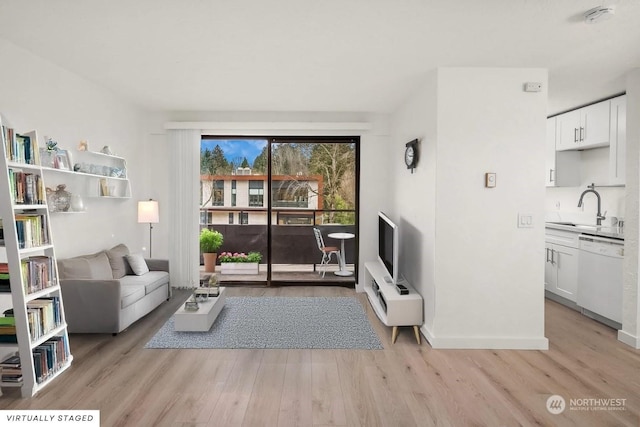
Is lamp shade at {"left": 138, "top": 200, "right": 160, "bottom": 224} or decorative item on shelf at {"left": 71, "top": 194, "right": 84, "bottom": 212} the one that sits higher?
decorative item on shelf at {"left": 71, "top": 194, "right": 84, "bottom": 212}

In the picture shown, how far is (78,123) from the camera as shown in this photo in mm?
4000

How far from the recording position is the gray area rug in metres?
3.47

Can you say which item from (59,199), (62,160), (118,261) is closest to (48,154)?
(62,160)

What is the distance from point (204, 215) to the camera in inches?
228

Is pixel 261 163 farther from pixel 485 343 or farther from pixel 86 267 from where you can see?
pixel 485 343

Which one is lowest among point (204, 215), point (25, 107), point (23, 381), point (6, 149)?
point (23, 381)

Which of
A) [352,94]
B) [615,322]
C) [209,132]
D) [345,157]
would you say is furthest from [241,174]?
[615,322]

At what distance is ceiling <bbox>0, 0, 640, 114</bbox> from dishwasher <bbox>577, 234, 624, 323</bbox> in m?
1.71

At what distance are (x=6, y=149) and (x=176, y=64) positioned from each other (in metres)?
1.55

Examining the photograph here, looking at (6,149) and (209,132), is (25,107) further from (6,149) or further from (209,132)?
(209,132)

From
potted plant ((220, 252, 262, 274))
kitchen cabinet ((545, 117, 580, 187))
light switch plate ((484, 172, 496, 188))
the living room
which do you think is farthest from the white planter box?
kitchen cabinet ((545, 117, 580, 187))

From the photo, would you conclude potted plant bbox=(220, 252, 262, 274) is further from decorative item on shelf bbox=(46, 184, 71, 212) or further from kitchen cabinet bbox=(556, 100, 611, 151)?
kitchen cabinet bbox=(556, 100, 611, 151)

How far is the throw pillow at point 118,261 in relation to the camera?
4.29 m

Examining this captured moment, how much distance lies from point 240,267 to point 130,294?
229cm
